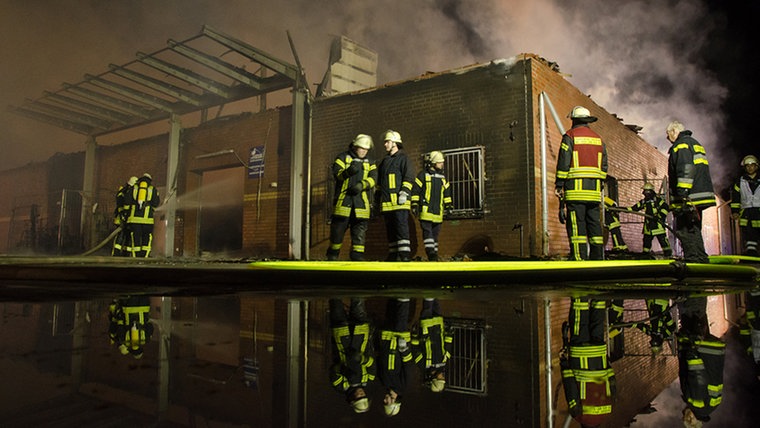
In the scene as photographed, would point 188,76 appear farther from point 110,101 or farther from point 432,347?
point 432,347

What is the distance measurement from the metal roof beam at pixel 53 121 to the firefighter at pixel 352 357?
14.7 meters

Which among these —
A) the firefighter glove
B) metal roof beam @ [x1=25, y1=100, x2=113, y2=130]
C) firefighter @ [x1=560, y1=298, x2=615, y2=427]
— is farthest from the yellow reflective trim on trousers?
metal roof beam @ [x1=25, y1=100, x2=113, y2=130]

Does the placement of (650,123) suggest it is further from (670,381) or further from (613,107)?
(670,381)

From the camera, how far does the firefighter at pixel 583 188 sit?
5.55 meters

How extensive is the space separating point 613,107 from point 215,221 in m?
13.5

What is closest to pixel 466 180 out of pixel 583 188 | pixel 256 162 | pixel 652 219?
pixel 583 188

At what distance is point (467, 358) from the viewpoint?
1944mm

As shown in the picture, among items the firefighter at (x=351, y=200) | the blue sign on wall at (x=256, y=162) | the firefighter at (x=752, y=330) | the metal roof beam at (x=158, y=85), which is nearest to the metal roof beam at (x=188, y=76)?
the metal roof beam at (x=158, y=85)

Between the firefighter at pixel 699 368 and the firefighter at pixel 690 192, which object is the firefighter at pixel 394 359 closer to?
the firefighter at pixel 699 368

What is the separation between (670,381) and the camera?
1.58m

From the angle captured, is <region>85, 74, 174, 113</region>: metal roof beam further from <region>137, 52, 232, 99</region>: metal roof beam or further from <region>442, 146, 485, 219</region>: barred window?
<region>442, 146, 485, 219</region>: barred window

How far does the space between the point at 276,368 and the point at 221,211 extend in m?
11.7

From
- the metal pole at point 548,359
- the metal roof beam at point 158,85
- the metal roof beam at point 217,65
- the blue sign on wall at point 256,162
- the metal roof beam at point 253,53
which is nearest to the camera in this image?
the metal pole at point 548,359

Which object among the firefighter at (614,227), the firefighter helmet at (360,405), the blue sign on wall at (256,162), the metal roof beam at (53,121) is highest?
the metal roof beam at (53,121)
